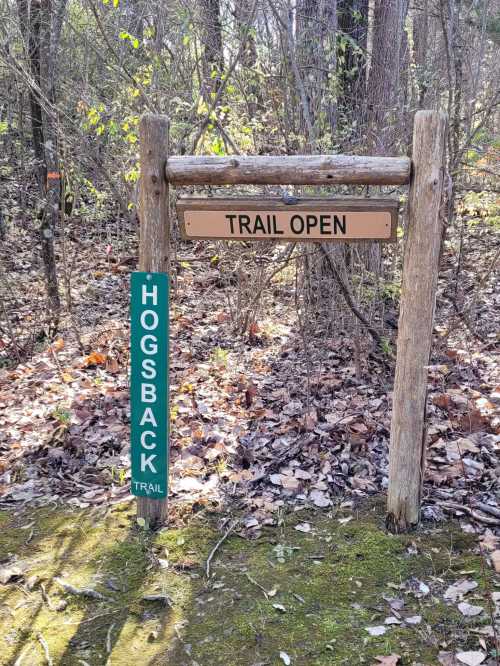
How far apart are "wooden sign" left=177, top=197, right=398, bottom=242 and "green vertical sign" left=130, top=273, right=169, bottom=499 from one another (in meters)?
0.42

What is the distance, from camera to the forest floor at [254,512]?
3.17 meters

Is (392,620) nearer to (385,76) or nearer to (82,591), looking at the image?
(82,591)

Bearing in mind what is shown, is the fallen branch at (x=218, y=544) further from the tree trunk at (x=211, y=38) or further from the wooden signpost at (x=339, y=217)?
the tree trunk at (x=211, y=38)

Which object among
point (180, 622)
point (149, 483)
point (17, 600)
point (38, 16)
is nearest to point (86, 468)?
point (149, 483)

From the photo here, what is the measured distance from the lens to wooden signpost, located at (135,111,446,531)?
3439 millimetres

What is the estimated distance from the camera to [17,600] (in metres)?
3.43

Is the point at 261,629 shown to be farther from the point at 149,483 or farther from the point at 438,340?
the point at 438,340

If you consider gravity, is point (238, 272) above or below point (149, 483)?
above

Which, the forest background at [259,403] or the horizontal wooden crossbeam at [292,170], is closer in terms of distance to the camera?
the forest background at [259,403]

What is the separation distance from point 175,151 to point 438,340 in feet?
10.8

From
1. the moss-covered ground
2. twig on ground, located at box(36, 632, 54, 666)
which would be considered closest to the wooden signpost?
the moss-covered ground

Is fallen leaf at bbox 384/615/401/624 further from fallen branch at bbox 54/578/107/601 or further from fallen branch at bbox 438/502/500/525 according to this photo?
fallen branch at bbox 54/578/107/601

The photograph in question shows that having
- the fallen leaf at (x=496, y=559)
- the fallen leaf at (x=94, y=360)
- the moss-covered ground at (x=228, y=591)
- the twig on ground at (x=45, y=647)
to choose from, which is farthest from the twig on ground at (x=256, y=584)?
the fallen leaf at (x=94, y=360)

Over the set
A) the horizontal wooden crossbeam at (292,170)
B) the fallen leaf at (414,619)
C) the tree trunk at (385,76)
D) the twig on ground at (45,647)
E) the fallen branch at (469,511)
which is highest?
the tree trunk at (385,76)
